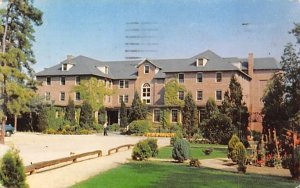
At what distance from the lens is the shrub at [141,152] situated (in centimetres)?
1510

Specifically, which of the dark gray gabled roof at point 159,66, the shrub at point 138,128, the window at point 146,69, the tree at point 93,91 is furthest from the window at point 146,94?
the shrub at point 138,128

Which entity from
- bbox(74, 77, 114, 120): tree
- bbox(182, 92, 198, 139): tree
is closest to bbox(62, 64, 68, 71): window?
bbox(74, 77, 114, 120): tree

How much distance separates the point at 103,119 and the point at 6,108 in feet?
79.6

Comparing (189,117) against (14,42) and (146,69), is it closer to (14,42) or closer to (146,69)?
(146,69)

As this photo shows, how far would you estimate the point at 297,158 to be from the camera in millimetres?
10500

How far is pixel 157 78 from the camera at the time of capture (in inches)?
1645

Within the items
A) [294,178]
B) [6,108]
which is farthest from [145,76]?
[294,178]

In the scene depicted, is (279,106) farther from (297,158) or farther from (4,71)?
(4,71)

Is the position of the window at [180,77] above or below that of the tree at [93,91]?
above

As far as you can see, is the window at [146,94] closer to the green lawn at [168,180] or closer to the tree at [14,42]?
the tree at [14,42]

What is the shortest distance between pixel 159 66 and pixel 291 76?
24869 millimetres

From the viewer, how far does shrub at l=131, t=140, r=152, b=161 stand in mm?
15102

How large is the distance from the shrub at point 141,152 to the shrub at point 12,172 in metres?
8.59

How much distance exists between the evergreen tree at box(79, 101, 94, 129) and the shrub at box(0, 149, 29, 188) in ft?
94.6
